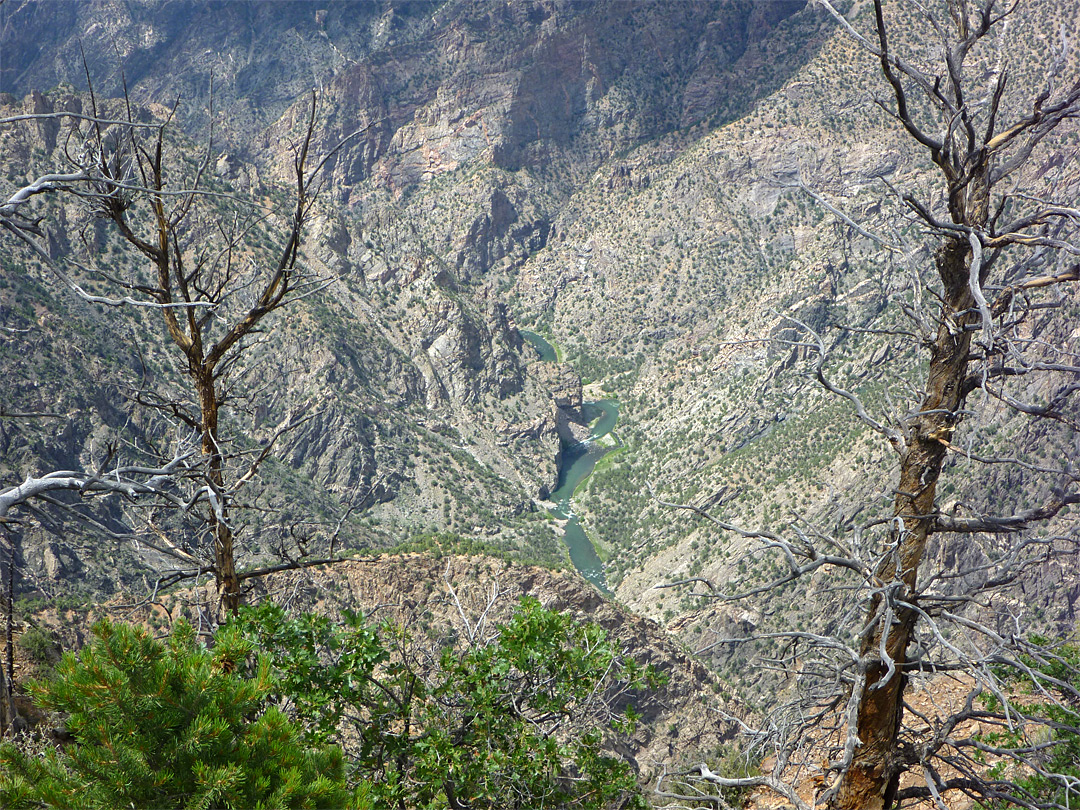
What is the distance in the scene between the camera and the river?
60.6 metres

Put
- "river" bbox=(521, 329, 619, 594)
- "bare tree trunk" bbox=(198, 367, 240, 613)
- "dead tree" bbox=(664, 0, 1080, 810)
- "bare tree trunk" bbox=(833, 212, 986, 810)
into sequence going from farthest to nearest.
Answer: "river" bbox=(521, 329, 619, 594) → "bare tree trunk" bbox=(198, 367, 240, 613) → "bare tree trunk" bbox=(833, 212, 986, 810) → "dead tree" bbox=(664, 0, 1080, 810)

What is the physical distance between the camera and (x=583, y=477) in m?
72.8

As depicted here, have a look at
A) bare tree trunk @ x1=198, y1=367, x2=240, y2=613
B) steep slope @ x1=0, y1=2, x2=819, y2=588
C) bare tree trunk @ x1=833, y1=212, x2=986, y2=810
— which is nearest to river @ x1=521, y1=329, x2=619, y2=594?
steep slope @ x1=0, y1=2, x2=819, y2=588

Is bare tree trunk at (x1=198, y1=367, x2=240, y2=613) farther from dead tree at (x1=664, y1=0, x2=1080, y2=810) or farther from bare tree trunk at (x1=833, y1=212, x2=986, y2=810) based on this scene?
bare tree trunk at (x1=833, y1=212, x2=986, y2=810)

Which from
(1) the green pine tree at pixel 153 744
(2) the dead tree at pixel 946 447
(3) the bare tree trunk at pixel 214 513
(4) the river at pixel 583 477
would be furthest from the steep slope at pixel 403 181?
(2) the dead tree at pixel 946 447

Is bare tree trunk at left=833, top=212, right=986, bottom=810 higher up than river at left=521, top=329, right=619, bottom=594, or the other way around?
river at left=521, top=329, right=619, bottom=594

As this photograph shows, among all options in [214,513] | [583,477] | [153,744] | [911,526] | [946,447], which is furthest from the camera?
[583,477]

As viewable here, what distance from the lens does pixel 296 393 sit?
54469mm

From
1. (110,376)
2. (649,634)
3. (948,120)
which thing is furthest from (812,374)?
(110,376)

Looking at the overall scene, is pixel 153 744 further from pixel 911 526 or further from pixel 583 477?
pixel 583 477

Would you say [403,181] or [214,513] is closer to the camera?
[214,513]

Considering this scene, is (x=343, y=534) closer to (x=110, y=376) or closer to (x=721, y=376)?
(x=110, y=376)

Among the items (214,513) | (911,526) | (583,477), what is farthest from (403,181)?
(911,526)

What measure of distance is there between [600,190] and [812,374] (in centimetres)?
11074
